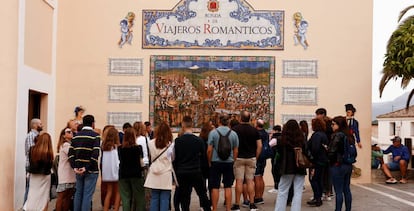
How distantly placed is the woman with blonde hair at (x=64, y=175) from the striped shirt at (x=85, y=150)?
28cm

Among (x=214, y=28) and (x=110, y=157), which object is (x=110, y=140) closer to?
(x=110, y=157)

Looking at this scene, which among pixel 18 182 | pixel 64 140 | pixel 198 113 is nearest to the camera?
pixel 64 140

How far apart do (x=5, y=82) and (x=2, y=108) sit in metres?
0.51

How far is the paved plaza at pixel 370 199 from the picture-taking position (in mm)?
12359

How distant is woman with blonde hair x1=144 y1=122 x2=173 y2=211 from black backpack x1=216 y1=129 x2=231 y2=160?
118 centimetres

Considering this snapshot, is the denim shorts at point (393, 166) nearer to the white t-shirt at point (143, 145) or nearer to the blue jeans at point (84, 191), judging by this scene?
the white t-shirt at point (143, 145)

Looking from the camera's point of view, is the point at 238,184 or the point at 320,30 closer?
the point at 238,184

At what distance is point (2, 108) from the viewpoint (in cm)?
1155

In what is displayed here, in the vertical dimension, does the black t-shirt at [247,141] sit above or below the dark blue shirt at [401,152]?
above

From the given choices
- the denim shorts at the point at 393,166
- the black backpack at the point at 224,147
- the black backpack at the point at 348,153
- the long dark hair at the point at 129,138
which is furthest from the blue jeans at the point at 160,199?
the denim shorts at the point at 393,166

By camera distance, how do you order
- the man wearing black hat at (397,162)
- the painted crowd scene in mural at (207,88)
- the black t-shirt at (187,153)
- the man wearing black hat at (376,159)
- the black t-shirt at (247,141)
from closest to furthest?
the black t-shirt at (187,153) < the black t-shirt at (247,141) < the painted crowd scene in mural at (207,88) < the man wearing black hat at (397,162) < the man wearing black hat at (376,159)

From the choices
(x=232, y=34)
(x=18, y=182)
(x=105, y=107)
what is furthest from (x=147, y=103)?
(x=18, y=182)

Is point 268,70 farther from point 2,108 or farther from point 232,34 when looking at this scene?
point 2,108

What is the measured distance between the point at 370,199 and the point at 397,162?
4257mm
